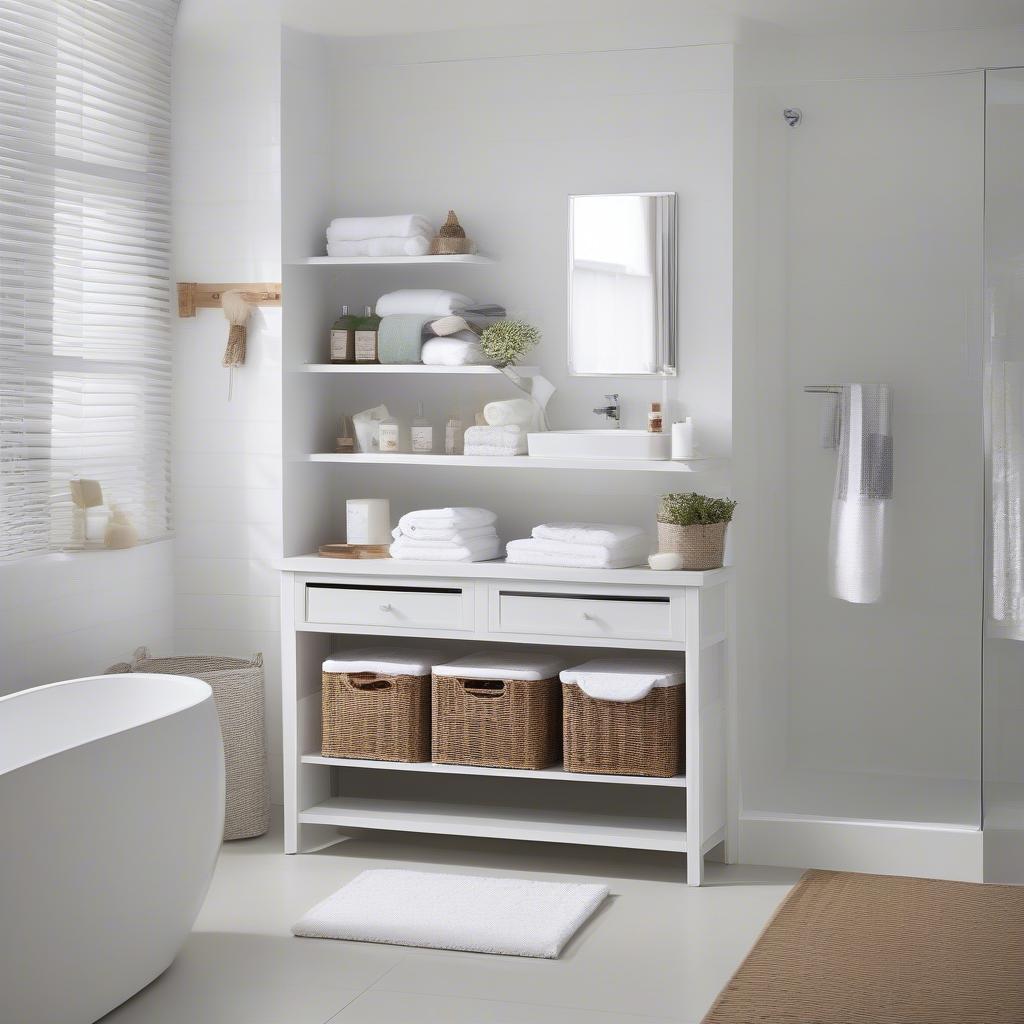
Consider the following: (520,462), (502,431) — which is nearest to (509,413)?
(502,431)

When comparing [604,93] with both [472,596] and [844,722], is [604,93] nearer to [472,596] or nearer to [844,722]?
[472,596]

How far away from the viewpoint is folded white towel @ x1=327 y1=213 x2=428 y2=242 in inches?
174

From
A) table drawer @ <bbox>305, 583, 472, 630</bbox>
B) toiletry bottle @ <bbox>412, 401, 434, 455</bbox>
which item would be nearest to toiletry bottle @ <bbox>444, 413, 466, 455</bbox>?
toiletry bottle @ <bbox>412, 401, 434, 455</bbox>

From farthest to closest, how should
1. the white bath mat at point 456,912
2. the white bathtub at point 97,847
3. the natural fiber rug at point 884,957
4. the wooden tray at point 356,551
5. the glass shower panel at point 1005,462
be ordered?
the wooden tray at point 356,551
the glass shower panel at point 1005,462
the white bath mat at point 456,912
the natural fiber rug at point 884,957
the white bathtub at point 97,847

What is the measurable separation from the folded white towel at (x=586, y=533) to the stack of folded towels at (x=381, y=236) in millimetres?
977

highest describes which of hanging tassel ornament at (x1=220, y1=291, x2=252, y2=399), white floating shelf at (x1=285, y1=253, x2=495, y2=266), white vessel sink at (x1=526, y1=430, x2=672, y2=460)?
white floating shelf at (x1=285, y1=253, x2=495, y2=266)

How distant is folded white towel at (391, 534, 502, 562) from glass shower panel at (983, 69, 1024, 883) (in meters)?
1.52

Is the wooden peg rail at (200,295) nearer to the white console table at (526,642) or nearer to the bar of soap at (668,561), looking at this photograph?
the white console table at (526,642)

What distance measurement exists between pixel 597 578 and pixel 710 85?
61.7 inches

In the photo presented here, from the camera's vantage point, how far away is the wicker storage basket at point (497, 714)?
4211 mm

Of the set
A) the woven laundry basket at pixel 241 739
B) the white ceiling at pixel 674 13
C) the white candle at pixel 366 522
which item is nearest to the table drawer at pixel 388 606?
the white candle at pixel 366 522

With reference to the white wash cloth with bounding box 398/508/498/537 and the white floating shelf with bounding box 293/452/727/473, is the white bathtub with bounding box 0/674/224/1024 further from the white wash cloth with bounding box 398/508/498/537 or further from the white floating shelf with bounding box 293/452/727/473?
the white floating shelf with bounding box 293/452/727/473

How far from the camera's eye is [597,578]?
163 inches

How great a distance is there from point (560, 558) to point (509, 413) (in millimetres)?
501
